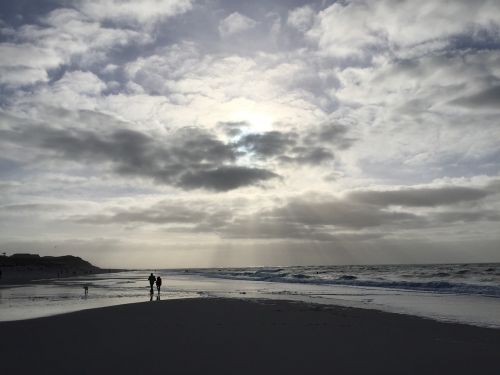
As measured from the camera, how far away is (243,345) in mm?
10906

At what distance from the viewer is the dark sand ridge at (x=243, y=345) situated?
8.84 metres

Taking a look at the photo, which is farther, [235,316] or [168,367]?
[235,316]

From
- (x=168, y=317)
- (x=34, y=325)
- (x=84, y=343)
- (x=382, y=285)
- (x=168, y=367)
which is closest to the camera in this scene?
(x=168, y=367)

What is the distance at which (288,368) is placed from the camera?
8.75m

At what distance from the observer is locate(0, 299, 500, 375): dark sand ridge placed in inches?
348

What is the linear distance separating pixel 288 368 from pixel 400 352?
3.51m

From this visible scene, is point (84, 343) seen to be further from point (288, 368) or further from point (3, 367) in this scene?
point (288, 368)

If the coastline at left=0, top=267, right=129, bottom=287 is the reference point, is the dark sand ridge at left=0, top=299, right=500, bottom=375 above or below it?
above

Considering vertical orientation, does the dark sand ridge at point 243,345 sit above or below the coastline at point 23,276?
above

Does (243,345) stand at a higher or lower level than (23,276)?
higher

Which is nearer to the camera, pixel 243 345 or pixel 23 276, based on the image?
pixel 243 345

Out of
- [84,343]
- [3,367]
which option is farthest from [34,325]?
[3,367]

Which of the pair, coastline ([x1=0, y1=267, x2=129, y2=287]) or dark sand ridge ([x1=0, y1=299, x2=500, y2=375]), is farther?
coastline ([x1=0, y1=267, x2=129, y2=287])

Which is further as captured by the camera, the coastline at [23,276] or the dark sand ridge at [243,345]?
the coastline at [23,276]
